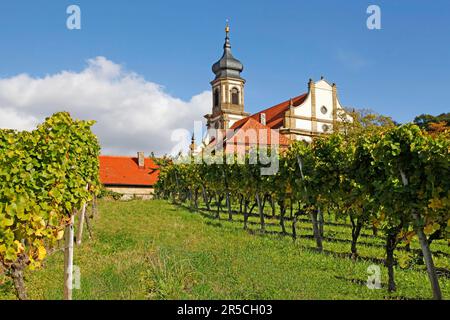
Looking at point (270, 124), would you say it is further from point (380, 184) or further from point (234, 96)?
point (380, 184)

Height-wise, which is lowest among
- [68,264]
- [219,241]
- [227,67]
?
[219,241]

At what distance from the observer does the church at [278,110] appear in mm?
49844

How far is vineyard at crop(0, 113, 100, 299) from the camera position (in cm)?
658

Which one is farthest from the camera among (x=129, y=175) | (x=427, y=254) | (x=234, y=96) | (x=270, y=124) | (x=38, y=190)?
(x=234, y=96)

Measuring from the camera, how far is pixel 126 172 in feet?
197

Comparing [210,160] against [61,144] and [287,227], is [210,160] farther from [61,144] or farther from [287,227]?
[61,144]

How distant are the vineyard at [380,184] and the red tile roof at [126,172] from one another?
Answer: 35.1 meters

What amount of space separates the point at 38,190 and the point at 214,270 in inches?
163

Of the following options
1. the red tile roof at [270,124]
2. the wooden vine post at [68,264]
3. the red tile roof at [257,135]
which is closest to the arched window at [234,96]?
the red tile roof at [270,124]

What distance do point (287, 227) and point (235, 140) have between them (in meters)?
27.2

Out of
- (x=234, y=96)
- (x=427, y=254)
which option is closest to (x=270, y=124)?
(x=234, y=96)

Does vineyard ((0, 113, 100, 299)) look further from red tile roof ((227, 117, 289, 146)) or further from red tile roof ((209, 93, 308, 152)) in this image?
red tile roof ((227, 117, 289, 146))
